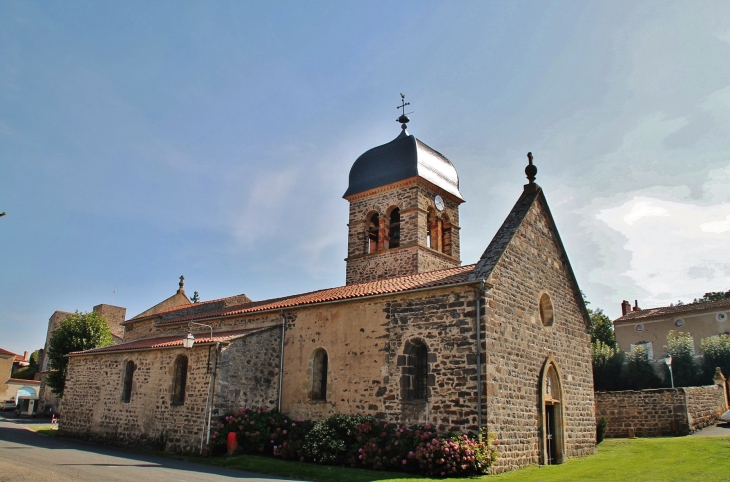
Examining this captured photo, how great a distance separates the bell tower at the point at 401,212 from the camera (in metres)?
24.1

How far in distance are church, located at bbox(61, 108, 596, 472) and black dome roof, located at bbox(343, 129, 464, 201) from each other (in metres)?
0.97

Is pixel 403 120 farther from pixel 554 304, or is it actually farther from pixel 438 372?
pixel 438 372

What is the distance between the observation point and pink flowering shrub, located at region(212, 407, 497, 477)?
13031 millimetres

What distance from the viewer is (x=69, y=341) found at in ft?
109

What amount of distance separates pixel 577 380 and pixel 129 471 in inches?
547

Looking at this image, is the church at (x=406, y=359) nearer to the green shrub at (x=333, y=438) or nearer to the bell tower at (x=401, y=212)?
the bell tower at (x=401, y=212)

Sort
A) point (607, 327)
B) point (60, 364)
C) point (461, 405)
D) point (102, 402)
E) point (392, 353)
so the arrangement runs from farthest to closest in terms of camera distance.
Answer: point (607, 327) → point (60, 364) → point (102, 402) → point (392, 353) → point (461, 405)

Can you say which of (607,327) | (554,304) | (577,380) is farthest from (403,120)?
(607,327)

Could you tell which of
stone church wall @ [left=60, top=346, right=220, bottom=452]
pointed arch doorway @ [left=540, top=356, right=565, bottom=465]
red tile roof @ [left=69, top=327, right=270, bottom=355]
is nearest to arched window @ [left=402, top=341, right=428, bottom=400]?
pointed arch doorway @ [left=540, top=356, right=565, bottom=465]

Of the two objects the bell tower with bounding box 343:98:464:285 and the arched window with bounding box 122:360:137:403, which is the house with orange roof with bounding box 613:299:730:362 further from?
the arched window with bounding box 122:360:137:403

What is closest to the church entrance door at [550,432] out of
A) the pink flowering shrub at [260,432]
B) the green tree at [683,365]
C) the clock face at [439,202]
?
the pink flowering shrub at [260,432]

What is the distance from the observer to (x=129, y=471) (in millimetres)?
12984

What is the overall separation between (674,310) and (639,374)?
12261 mm

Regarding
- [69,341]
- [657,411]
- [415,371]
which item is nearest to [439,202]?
[415,371]
